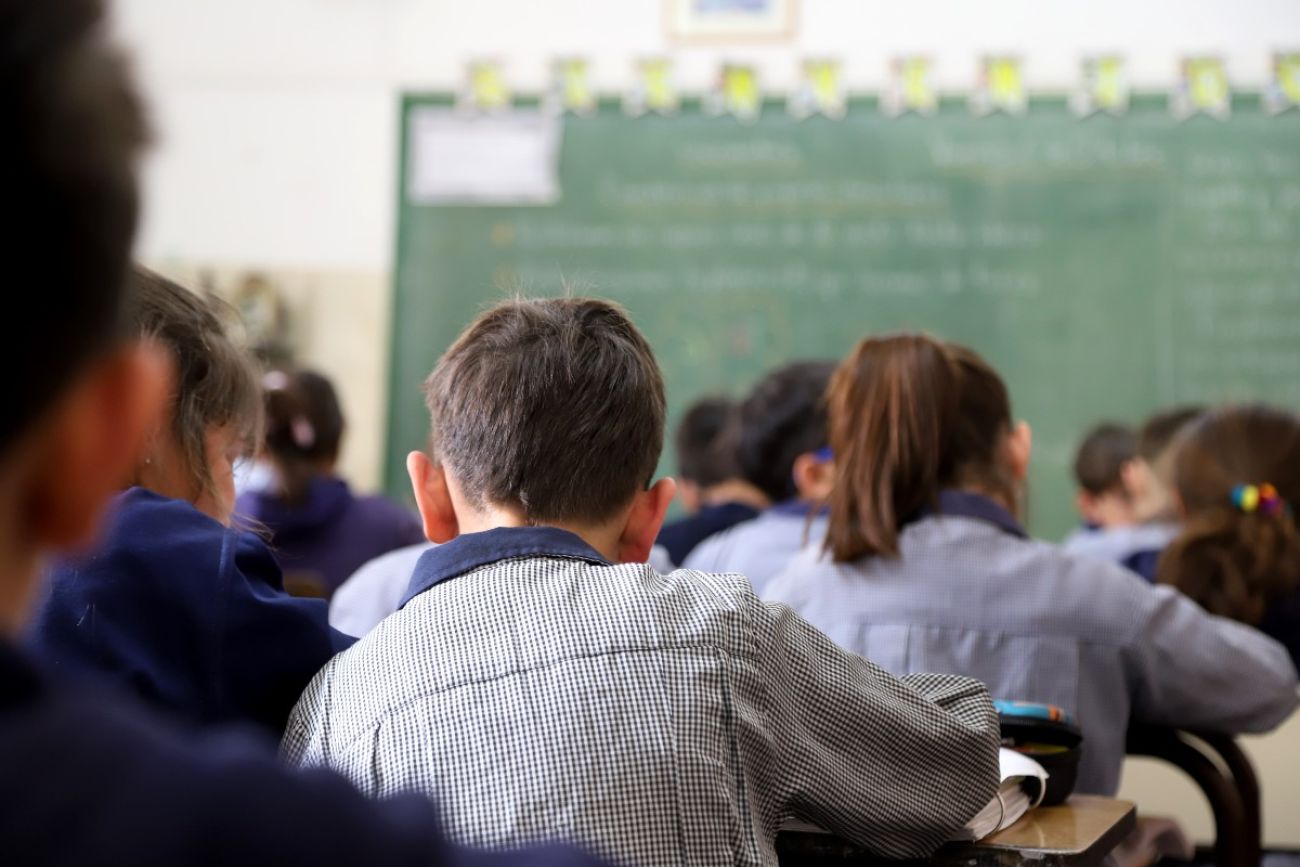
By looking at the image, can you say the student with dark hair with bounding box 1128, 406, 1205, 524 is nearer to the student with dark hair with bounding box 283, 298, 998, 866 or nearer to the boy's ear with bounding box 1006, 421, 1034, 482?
the boy's ear with bounding box 1006, 421, 1034, 482

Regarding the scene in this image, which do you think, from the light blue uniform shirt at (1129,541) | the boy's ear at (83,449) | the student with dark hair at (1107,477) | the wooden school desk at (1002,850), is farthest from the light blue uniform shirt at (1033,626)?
the student with dark hair at (1107,477)

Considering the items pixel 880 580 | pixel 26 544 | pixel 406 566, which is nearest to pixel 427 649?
pixel 26 544

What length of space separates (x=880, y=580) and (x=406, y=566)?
922 mm

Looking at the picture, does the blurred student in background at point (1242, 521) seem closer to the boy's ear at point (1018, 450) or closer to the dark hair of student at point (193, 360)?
the boy's ear at point (1018, 450)

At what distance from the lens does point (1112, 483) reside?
4.05 meters

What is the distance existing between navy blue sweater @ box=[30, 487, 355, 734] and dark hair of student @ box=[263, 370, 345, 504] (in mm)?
1961

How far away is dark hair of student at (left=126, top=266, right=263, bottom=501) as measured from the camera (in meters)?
1.42

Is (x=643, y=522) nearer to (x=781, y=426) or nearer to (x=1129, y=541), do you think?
(x=781, y=426)

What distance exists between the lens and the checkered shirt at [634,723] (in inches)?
38.8

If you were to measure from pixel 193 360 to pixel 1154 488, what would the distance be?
2544mm

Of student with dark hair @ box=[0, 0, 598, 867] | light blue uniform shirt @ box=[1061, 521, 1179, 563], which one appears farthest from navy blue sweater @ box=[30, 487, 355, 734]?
light blue uniform shirt @ box=[1061, 521, 1179, 563]

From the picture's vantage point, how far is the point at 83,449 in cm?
43

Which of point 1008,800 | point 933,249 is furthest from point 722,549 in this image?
point 933,249

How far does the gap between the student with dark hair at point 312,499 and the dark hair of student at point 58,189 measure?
2.77 metres
